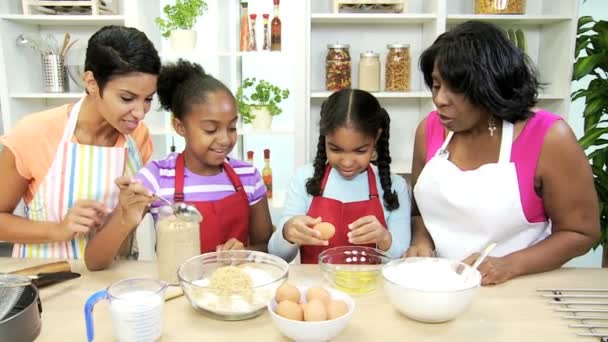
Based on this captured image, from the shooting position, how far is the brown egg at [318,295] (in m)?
0.93

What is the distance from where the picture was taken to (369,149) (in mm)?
1505

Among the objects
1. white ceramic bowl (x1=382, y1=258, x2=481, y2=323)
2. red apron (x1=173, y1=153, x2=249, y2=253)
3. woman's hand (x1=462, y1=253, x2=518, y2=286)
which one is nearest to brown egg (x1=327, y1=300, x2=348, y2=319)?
white ceramic bowl (x1=382, y1=258, x2=481, y2=323)

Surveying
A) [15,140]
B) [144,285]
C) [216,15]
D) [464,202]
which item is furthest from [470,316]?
[216,15]

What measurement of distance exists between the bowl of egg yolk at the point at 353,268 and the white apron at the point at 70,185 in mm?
723

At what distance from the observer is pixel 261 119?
2734mm

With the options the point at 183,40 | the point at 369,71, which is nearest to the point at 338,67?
the point at 369,71

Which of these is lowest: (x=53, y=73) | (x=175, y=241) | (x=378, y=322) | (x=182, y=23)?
(x=378, y=322)

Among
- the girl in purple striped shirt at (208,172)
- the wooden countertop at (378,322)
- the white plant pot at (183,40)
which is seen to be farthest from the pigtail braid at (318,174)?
the white plant pot at (183,40)

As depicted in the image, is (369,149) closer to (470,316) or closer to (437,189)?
(437,189)

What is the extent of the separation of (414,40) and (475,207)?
1.77m

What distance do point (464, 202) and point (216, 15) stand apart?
2.06 m

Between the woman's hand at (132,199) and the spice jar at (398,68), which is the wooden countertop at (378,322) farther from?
the spice jar at (398,68)

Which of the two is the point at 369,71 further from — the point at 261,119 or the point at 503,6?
the point at 503,6

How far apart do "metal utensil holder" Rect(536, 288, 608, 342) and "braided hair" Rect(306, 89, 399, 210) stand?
54cm
